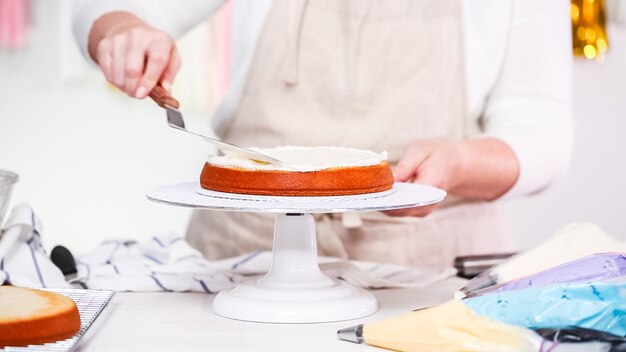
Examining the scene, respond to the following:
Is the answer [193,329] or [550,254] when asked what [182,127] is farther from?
[550,254]

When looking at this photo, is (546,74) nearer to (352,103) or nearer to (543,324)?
(352,103)

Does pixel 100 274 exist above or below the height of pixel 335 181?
below

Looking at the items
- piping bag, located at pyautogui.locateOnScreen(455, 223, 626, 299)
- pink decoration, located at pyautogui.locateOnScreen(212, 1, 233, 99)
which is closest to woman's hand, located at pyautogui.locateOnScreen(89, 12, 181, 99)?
piping bag, located at pyautogui.locateOnScreen(455, 223, 626, 299)

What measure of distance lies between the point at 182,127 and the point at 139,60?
0.54ft

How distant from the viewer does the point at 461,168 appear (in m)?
1.19

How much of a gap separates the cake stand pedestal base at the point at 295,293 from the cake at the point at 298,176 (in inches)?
2.8

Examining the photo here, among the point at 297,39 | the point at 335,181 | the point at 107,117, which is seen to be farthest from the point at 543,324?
the point at 107,117

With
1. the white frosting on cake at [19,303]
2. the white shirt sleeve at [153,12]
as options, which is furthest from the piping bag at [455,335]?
the white shirt sleeve at [153,12]

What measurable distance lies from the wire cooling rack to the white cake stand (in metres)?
0.10

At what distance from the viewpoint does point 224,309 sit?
0.89 m

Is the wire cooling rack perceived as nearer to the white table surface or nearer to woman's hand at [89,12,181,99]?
the white table surface

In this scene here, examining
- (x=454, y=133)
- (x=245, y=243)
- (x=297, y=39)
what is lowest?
(x=245, y=243)

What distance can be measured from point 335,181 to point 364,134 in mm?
485

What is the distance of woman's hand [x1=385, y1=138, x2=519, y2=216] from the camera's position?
1.10 m
